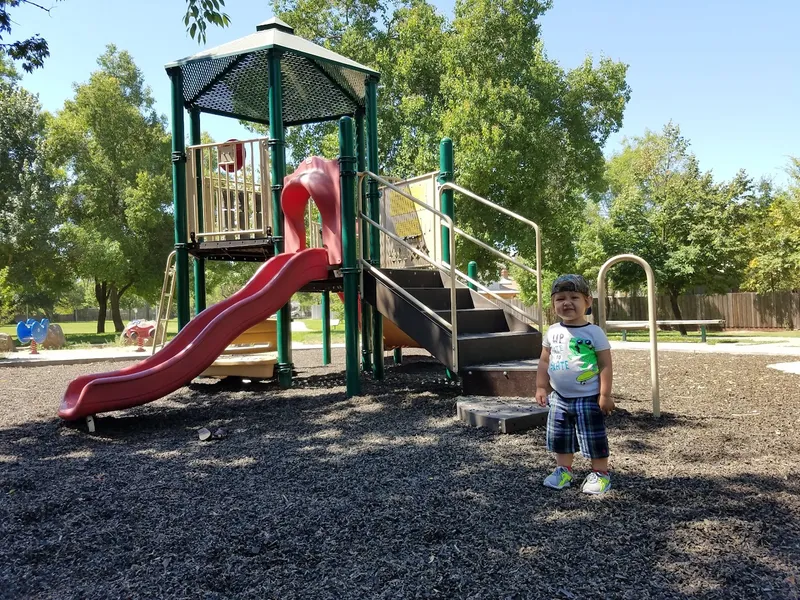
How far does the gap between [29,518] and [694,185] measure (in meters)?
27.8

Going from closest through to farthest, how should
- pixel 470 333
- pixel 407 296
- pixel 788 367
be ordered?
pixel 407 296 < pixel 470 333 < pixel 788 367

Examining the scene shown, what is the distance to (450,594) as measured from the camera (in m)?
2.07

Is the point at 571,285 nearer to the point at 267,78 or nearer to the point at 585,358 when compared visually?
the point at 585,358

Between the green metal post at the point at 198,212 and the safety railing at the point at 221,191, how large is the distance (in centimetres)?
1

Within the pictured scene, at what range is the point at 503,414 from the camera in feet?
15.1

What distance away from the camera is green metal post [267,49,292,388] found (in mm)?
7160

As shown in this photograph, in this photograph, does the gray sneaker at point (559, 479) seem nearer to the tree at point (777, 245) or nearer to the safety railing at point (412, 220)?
the safety railing at point (412, 220)

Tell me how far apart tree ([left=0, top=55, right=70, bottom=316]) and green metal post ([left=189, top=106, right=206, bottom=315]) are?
60.6ft

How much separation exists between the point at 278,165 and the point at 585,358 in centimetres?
518

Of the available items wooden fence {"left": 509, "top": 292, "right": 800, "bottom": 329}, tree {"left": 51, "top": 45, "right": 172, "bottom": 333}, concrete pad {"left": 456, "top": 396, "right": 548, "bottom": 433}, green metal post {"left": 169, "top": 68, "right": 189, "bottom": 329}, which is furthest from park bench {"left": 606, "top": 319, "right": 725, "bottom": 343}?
tree {"left": 51, "top": 45, "right": 172, "bottom": 333}

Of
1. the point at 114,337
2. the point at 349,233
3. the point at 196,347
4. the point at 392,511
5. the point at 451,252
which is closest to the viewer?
the point at 392,511

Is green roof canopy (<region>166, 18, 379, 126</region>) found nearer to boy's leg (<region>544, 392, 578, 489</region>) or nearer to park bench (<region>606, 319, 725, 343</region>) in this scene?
boy's leg (<region>544, 392, 578, 489</region>)

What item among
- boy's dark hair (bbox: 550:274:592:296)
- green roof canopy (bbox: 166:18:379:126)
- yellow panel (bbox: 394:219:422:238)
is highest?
green roof canopy (bbox: 166:18:379:126)

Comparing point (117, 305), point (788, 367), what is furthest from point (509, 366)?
point (117, 305)
